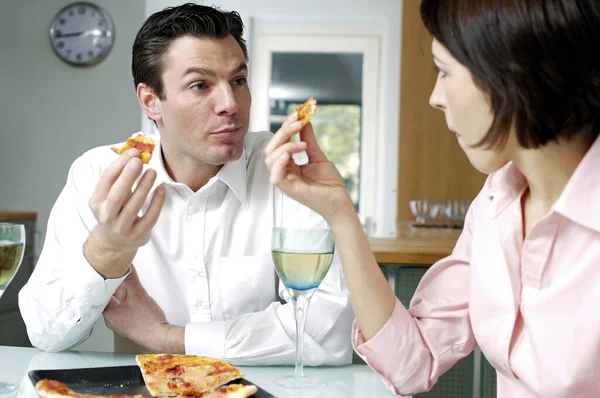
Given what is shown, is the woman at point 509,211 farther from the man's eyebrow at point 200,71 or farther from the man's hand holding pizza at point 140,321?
the man's eyebrow at point 200,71

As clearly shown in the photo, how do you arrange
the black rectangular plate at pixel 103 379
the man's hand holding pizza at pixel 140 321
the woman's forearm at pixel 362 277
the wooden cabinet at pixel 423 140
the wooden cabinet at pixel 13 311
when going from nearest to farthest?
the black rectangular plate at pixel 103 379, the woman's forearm at pixel 362 277, the man's hand holding pizza at pixel 140 321, the wooden cabinet at pixel 13 311, the wooden cabinet at pixel 423 140

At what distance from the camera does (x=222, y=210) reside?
5.75 ft

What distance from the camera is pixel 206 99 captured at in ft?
5.63

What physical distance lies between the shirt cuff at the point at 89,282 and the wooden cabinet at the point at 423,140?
126 inches

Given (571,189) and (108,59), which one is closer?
(571,189)

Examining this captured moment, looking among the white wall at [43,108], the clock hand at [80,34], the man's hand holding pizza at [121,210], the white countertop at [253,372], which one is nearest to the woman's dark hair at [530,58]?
the white countertop at [253,372]

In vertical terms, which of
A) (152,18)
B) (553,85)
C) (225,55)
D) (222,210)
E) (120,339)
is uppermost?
(152,18)

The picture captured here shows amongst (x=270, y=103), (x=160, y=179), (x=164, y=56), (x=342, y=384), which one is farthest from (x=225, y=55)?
(x=270, y=103)

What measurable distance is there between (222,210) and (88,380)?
29.8 inches

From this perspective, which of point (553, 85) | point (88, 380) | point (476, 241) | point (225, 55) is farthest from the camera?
point (225, 55)

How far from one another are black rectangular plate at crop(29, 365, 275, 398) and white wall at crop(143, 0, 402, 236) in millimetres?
3929

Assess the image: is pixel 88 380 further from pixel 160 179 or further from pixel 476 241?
pixel 160 179

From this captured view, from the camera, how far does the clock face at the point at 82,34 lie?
195 inches

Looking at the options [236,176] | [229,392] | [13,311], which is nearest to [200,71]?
[236,176]
